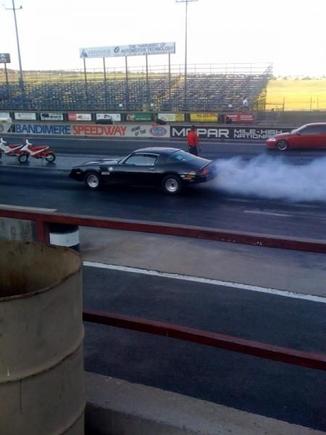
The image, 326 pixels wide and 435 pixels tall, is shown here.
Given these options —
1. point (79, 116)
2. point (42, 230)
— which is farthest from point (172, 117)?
point (42, 230)

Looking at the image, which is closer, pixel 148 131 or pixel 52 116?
pixel 148 131

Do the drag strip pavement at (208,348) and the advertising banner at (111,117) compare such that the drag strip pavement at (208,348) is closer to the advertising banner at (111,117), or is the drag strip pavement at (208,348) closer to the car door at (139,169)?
the car door at (139,169)

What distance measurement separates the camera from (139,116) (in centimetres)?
4225

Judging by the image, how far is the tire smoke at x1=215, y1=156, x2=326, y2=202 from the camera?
1568cm

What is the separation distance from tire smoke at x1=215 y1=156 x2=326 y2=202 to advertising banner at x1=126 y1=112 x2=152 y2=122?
67.5 ft

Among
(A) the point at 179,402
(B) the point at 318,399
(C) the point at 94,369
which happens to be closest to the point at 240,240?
(A) the point at 179,402

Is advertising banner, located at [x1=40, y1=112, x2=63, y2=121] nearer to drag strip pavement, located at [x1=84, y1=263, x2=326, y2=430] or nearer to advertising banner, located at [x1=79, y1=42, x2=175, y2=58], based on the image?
advertising banner, located at [x1=79, y1=42, x2=175, y2=58]

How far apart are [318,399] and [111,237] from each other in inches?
244

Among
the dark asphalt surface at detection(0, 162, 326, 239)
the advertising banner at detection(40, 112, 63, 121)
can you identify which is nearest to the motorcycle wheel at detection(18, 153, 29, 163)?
the dark asphalt surface at detection(0, 162, 326, 239)

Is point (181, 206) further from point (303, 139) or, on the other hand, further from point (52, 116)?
point (52, 116)

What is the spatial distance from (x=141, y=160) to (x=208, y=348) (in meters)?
12.2

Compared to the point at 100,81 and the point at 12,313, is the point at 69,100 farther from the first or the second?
the point at 12,313

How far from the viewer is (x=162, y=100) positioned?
53.7 meters

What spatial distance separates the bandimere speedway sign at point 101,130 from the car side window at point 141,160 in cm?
A: 1765
